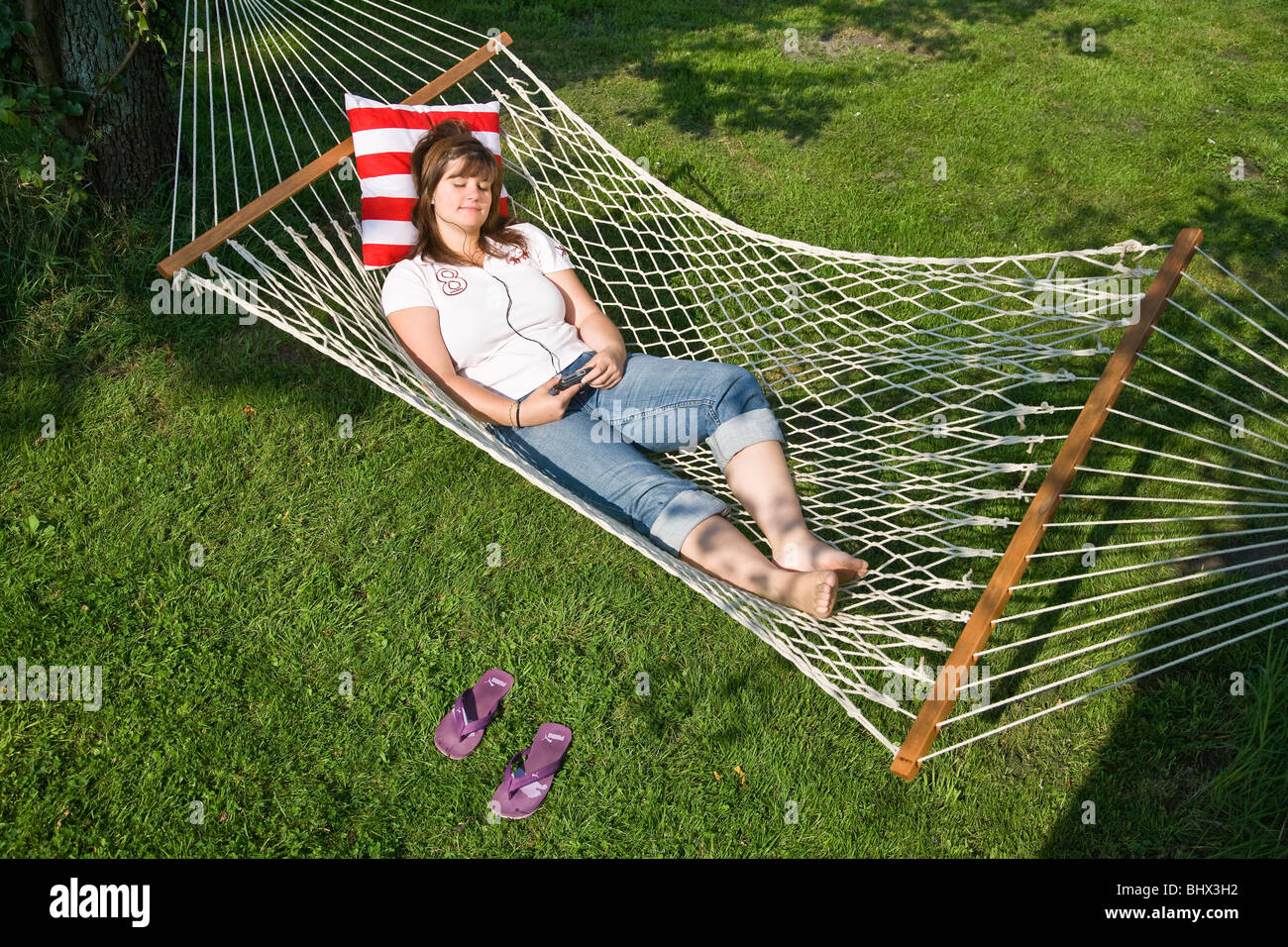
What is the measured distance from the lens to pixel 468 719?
211cm

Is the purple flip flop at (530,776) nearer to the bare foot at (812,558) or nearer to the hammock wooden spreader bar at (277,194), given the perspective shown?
the bare foot at (812,558)

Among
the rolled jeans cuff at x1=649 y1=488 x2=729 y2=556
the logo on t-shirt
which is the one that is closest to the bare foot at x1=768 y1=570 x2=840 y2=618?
the rolled jeans cuff at x1=649 y1=488 x2=729 y2=556

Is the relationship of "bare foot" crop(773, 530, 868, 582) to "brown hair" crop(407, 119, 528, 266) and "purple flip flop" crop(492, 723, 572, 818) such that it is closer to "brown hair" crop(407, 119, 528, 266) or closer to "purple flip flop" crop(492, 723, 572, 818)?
"purple flip flop" crop(492, 723, 572, 818)

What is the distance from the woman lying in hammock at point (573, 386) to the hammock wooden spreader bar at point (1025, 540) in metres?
0.31

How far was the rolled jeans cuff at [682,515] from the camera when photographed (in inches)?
82.0

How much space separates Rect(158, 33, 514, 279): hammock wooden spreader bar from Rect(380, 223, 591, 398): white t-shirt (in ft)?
1.47

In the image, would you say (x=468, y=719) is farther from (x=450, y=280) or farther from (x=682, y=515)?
(x=450, y=280)

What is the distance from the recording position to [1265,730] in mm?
2102

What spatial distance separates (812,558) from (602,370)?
0.75 metres

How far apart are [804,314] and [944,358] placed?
75 cm

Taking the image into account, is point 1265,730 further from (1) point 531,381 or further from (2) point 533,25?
(2) point 533,25

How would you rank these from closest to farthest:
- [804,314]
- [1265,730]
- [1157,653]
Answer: [1265,730] → [1157,653] → [804,314]

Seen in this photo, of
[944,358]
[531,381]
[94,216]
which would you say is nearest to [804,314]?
[944,358]

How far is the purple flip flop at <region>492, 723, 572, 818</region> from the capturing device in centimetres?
201
